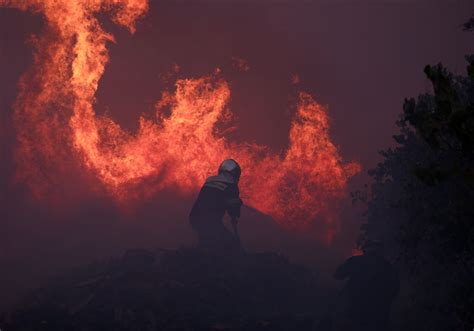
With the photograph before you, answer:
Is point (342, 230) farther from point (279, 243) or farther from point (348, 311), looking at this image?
point (348, 311)

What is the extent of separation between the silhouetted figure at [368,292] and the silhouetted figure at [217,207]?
6.44m

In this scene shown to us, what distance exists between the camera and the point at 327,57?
193 ft

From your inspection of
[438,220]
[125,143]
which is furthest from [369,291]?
[125,143]

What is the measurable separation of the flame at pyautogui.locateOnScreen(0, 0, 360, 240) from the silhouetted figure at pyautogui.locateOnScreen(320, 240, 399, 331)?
1887 centimetres

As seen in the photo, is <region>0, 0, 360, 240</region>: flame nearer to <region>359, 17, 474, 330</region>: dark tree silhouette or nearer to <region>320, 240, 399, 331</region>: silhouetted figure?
<region>359, 17, 474, 330</region>: dark tree silhouette

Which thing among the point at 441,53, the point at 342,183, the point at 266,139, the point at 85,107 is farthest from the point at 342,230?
the point at 441,53

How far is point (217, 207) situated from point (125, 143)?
16665mm

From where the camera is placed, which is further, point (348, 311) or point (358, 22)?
point (358, 22)

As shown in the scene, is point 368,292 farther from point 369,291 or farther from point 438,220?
point 438,220

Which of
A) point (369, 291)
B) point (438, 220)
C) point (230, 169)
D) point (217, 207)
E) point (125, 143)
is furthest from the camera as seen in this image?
point (125, 143)

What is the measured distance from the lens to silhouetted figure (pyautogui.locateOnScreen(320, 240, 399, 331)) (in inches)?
684

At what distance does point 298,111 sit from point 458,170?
39361mm

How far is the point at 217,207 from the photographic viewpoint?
2211 cm

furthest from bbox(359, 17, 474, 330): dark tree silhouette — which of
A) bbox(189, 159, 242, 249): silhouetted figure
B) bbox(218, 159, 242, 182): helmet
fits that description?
bbox(189, 159, 242, 249): silhouetted figure
